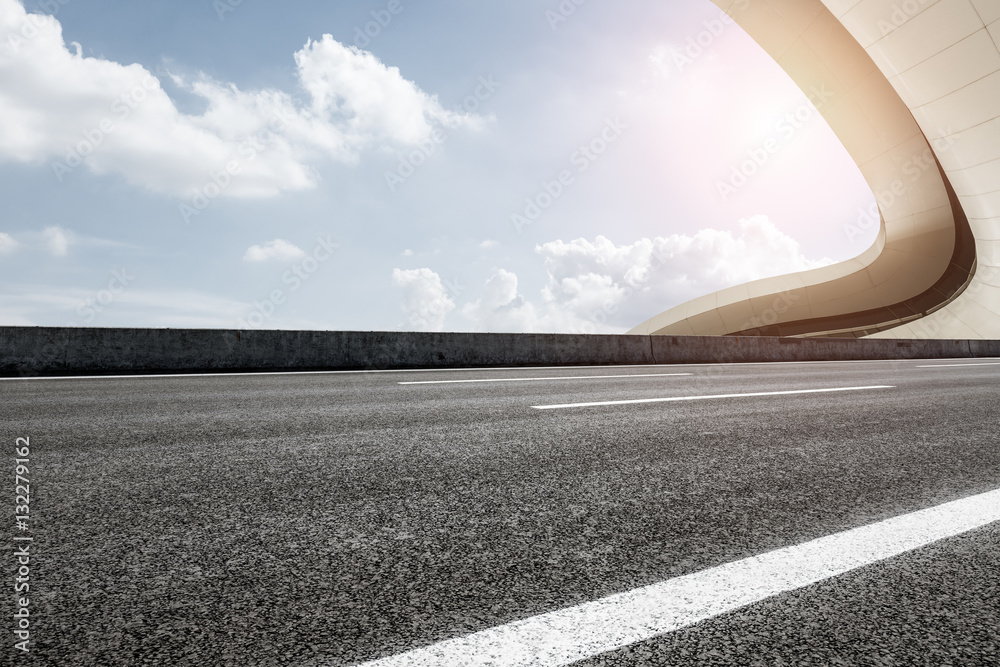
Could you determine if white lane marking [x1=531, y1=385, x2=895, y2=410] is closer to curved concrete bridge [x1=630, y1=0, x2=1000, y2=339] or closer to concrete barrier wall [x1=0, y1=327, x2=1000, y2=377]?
concrete barrier wall [x1=0, y1=327, x2=1000, y2=377]

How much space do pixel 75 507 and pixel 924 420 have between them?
5.87 m

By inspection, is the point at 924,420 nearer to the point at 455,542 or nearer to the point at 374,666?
the point at 455,542

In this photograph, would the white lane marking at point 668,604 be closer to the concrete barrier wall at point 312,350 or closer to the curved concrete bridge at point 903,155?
the concrete barrier wall at point 312,350

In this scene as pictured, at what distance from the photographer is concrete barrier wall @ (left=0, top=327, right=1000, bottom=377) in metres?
9.17

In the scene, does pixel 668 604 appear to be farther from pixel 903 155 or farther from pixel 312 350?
pixel 903 155

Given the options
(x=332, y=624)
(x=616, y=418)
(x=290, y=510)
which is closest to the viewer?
(x=332, y=624)

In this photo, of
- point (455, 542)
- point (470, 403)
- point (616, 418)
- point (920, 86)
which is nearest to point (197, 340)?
point (470, 403)

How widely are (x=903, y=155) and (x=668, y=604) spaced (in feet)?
121

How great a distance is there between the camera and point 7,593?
1554 millimetres

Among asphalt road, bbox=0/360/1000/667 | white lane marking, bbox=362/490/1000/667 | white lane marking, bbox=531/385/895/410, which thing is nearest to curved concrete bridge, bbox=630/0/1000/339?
white lane marking, bbox=531/385/895/410

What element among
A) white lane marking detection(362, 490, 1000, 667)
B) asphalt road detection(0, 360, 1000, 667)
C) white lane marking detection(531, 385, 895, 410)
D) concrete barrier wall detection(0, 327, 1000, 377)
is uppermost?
concrete barrier wall detection(0, 327, 1000, 377)

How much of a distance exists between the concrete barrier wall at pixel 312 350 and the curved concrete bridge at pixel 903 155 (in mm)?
16231

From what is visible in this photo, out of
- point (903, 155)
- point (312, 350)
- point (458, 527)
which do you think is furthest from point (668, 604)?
point (903, 155)

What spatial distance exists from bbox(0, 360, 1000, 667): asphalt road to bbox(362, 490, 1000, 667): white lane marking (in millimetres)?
45
